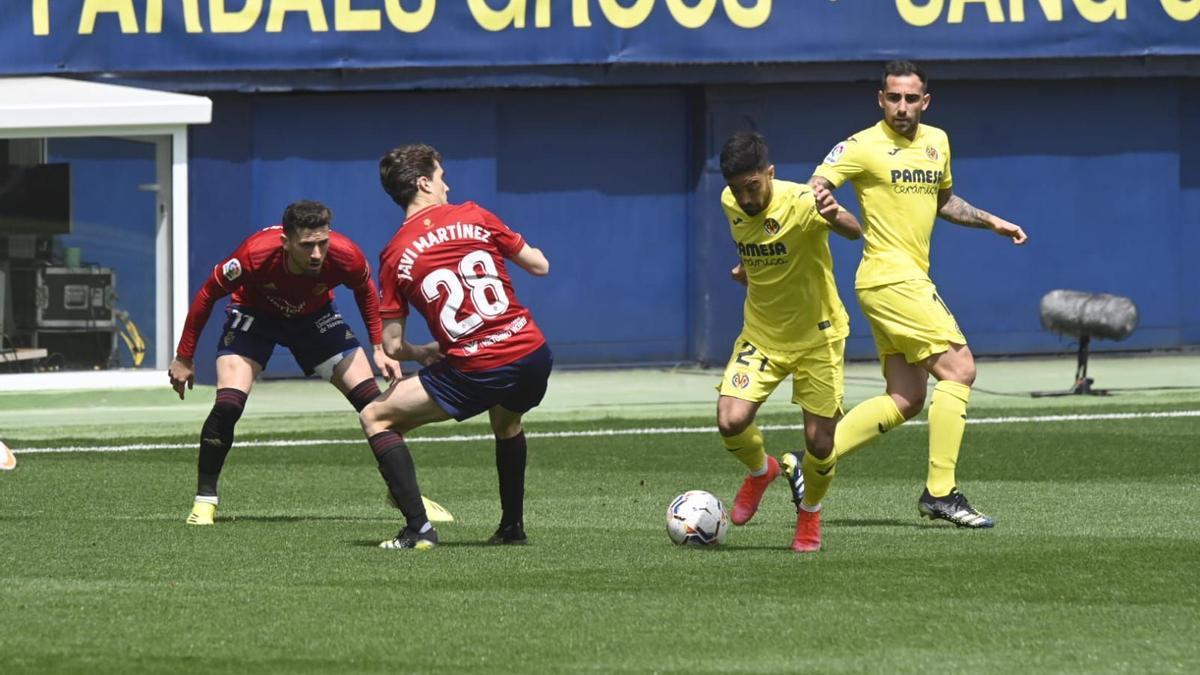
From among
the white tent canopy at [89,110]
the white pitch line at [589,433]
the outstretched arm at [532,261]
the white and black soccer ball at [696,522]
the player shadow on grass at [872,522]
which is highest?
the white tent canopy at [89,110]

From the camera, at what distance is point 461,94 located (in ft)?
69.2

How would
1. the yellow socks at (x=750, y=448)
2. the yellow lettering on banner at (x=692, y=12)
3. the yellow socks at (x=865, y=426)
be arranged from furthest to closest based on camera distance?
the yellow lettering on banner at (x=692, y=12) → the yellow socks at (x=865, y=426) → the yellow socks at (x=750, y=448)

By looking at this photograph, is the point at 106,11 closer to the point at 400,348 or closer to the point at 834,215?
the point at 400,348

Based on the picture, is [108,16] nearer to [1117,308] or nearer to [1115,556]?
[1117,308]

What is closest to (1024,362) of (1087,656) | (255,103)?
(255,103)

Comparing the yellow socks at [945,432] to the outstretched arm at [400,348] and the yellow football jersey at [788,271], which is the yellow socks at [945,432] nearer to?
the yellow football jersey at [788,271]

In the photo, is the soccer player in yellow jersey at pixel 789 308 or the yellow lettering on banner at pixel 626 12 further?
the yellow lettering on banner at pixel 626 12

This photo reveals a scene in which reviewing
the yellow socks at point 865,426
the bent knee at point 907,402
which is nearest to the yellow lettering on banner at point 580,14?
the bent knee at point 907,402

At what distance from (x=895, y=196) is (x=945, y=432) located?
48.3 inches

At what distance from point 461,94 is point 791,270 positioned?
11.6 metres

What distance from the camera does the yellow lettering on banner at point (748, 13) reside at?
68.1 feet

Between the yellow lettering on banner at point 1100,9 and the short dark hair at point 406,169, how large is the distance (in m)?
13.1

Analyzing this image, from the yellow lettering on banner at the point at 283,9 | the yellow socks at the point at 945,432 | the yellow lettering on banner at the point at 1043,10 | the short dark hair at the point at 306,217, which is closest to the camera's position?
the short dark hair at the point at 306,217

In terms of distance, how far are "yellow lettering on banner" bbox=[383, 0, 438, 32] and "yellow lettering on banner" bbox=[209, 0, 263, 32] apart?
1.21 metres
